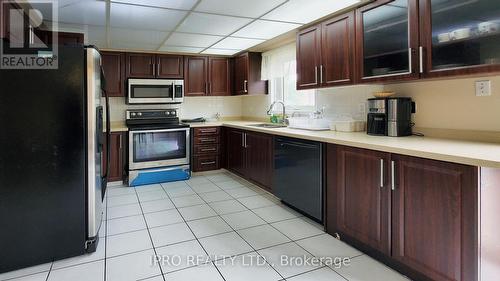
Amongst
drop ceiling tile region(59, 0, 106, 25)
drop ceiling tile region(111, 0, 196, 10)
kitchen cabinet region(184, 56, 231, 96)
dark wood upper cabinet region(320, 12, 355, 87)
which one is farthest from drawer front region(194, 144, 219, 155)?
drop ceiling tile region(111, 0, 196, 10)

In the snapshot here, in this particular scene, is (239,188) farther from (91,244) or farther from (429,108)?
(429,108)

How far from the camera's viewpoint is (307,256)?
Result: 2217mm

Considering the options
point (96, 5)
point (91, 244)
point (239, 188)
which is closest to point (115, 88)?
point (96, 5)

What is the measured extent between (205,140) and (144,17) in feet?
7.42

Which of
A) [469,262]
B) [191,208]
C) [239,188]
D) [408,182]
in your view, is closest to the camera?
[469,262]

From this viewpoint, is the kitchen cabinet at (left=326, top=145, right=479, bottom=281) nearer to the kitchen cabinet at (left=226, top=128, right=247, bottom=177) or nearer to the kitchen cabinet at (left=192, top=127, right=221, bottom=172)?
the kitchen cabinet at (left=226, top=128, right=247, bottom=177)

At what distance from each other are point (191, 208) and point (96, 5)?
7.05 ft

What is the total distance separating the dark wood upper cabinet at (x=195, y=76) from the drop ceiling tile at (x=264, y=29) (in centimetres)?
153

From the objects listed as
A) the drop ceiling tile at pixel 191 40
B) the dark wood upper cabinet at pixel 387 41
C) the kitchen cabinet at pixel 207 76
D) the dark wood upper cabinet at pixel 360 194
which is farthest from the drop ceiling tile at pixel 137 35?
the dark wood upper cabinet at pixel 360 194

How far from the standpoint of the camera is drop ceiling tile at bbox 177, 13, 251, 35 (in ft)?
9.85

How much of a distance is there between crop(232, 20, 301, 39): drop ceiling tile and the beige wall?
1453 mm

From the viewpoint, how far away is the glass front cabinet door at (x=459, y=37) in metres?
1.73

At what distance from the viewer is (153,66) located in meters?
4.79

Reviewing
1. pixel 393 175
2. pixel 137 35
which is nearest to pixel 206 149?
pixel 137 35
